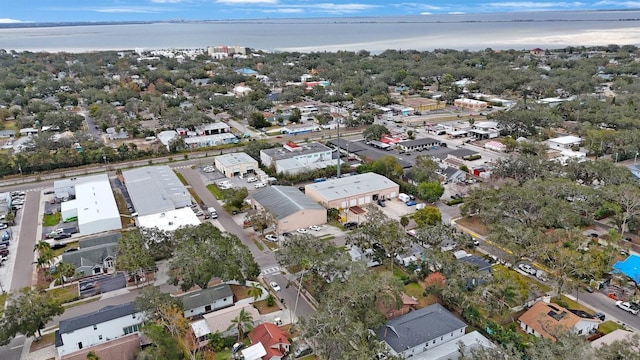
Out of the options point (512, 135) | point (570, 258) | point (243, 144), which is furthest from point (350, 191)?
point (512, 135)

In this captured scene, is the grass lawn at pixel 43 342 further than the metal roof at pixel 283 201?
No

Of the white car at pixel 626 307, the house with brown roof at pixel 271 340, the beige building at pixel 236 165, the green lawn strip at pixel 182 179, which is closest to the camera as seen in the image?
the house with brown roof at pixel 271 340

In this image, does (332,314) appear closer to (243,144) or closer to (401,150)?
(401,150)

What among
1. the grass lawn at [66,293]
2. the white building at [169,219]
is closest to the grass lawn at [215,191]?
the white building at [169,219]

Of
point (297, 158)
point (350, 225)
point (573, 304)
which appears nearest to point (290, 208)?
point (350, 225)

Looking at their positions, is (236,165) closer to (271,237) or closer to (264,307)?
(271,237)

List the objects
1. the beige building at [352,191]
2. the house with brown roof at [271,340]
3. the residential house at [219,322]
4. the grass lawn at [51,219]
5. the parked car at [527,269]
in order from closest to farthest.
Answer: the house with brown roof at [271,340]
the residential house at [219,322]
the parked car at [527,269]
the grass lawn at [51,219]
the beige building at [352,191]

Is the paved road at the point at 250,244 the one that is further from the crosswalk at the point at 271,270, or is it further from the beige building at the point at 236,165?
the beige building at the point at 236,165
